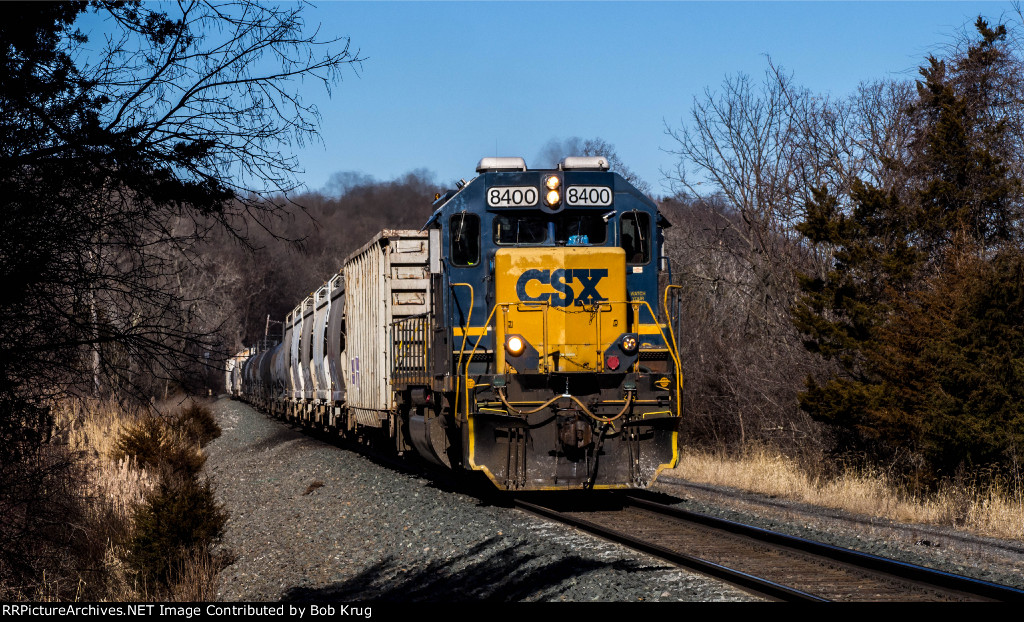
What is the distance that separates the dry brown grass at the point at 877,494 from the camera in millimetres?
9773

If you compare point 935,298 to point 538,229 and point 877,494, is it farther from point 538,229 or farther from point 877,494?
point 538,229

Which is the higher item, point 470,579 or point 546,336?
point 546,336

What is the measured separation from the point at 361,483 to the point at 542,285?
5474mm

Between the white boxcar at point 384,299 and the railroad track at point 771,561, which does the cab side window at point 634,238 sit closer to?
the railroad track at point 771,561

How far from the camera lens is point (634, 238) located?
11.1m

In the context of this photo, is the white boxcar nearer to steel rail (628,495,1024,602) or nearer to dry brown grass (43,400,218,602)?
dry brown grass (43,400,218,602)

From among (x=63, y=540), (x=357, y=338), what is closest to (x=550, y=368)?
(x=63, y=540)

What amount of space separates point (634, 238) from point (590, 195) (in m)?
0.77

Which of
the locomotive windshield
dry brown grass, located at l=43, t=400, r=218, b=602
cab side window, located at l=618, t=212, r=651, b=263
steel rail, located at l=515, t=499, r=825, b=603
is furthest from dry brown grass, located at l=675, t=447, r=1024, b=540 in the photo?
dry brown grass, located at l=43, t=400, r=218, b=602

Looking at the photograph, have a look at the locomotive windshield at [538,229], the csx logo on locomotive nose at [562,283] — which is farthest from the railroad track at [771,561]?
the locomotive windshield at [538,229]

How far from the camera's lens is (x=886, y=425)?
1238 cm

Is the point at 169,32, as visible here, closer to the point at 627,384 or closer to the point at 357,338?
the point at 627,384

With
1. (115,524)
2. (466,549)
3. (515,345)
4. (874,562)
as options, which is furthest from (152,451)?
(874,562)

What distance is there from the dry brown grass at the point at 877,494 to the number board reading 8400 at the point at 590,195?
15.8 ft
